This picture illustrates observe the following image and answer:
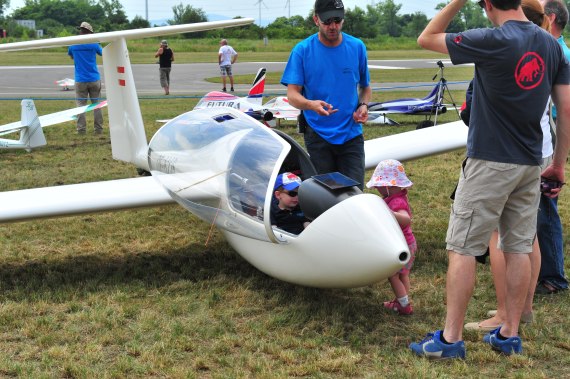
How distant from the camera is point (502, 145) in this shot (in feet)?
12.7

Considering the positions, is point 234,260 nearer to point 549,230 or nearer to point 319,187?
point 319,187

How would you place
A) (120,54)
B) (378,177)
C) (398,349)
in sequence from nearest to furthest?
(398,349) < (378,177) < (120,54)

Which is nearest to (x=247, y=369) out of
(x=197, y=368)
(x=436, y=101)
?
(x=197, y=368)

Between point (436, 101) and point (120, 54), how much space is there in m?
7.73

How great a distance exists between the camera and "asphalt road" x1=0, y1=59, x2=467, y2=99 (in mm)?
23797

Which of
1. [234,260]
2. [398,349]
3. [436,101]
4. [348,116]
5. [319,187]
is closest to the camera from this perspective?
[398,349]

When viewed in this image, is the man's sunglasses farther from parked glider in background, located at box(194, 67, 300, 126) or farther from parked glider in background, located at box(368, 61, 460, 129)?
parked glider in background, located at box(368, 61, 460, 129)

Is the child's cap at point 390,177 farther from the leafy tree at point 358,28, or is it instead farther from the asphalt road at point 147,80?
the leafy tree at point 358,28

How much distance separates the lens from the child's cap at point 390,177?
16.1 ft

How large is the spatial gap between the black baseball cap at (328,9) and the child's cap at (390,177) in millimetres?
1096

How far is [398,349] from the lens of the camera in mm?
4238

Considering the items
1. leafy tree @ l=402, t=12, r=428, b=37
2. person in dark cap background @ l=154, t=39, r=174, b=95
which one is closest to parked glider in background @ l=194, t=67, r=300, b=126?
person in dark cap background @ l=154, t=39, r=174, b=95

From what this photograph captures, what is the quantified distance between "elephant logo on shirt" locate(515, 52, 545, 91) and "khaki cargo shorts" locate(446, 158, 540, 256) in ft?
1.43

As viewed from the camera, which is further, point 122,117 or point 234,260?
point 122,117
